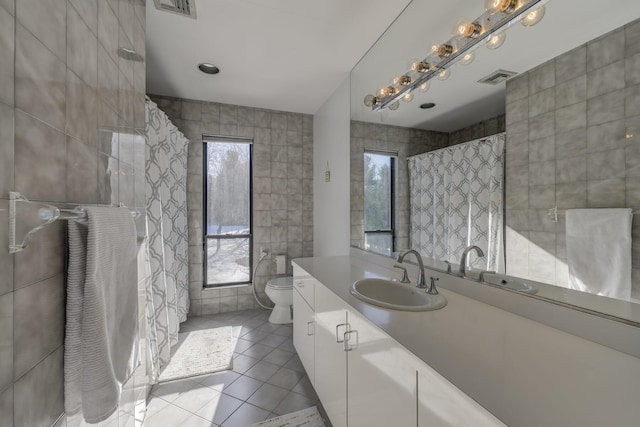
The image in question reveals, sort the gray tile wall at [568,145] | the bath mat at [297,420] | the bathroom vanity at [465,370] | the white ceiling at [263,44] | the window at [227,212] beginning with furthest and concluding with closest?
the window at [227,212] → the white ceiling at [263,44] → the bath mat at [297,420] → the gray tile wall at [568,145] → the bathroom vanity at [465,370]

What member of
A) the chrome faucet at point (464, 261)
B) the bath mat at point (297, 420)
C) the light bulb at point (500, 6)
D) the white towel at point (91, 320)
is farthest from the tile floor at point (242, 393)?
the light bulb at point (500, 6)

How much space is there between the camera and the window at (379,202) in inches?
74.2

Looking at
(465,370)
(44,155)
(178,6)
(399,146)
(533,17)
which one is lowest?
(465,370)

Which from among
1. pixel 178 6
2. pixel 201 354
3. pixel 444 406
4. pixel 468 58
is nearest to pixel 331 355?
pixel 444 406

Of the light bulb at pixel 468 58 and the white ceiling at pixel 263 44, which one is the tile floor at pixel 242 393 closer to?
the light bulb at pixel 468 58

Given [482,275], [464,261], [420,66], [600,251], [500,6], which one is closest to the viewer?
[600,251]

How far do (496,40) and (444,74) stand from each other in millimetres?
315

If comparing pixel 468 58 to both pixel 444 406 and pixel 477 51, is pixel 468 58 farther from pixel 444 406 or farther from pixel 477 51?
pixel 444 406

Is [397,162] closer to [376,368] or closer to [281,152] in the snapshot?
[376,368]

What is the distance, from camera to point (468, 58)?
51.2 inches

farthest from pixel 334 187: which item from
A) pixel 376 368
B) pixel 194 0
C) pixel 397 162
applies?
pixel 376 368

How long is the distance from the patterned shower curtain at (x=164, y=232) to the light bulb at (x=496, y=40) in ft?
6.93

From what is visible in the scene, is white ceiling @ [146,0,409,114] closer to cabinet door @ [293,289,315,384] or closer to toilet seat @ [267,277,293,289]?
cabinet door @ [293,289,315,384]

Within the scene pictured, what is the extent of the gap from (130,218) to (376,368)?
3.68 ft
